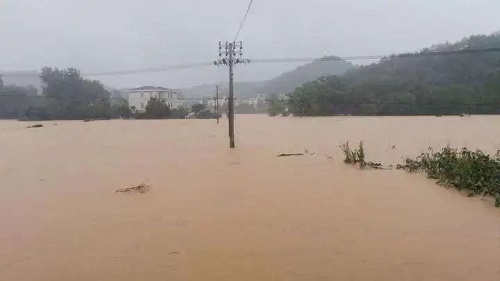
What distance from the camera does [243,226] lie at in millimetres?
5781

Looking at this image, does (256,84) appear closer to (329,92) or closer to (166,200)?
(329,92)

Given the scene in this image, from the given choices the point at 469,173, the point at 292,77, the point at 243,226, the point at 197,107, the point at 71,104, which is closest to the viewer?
the point at 243,226

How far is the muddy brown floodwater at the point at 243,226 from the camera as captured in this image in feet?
14.2

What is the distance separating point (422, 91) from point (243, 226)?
108 feet

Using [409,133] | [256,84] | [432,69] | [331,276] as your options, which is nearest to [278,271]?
[331,276]

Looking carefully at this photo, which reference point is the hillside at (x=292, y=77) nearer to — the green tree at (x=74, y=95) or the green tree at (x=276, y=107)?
the green tree at (x=276, y=107)

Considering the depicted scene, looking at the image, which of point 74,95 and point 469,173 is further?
point 74,95

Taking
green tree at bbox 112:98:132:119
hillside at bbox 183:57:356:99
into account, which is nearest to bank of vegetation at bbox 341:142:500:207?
green tree at bbox 112:98:132:119

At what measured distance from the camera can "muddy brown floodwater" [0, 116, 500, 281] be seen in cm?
432

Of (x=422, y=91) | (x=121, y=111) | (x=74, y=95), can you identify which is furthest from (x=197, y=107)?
(x=422, y=91)

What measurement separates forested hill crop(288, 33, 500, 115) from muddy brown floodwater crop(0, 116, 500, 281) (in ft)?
86.1

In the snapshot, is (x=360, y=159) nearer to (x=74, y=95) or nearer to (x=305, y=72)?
(x=74, y=95)

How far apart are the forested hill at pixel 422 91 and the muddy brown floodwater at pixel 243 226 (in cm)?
2625

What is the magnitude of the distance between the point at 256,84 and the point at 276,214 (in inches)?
2724
